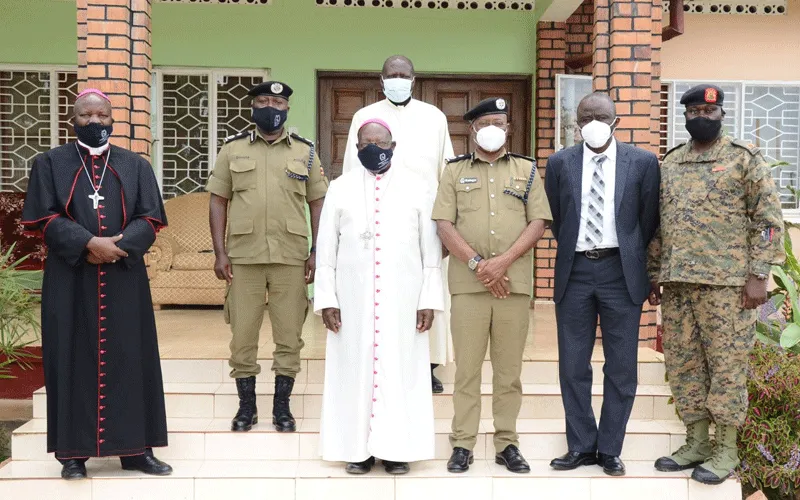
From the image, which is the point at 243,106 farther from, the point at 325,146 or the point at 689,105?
the point at 689,105

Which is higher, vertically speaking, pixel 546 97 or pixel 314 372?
pixel 546 97

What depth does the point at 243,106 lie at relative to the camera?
28.0ft

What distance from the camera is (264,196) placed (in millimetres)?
4574

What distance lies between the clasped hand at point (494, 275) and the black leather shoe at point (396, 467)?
3.33ft

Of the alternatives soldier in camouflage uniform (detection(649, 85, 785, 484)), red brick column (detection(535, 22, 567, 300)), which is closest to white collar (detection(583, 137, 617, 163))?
Answer: soldier in camouflage uniform (detection(649, 85, 785, 484))

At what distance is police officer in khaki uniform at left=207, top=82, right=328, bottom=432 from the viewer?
4539 millimetres

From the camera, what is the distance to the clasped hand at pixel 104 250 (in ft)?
13.3

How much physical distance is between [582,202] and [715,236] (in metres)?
0.69

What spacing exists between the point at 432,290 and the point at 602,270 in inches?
35.2

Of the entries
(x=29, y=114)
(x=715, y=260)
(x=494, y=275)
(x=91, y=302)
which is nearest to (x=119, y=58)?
(x=91, y=302)

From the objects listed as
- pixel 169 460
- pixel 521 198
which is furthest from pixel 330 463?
pixel 521 198

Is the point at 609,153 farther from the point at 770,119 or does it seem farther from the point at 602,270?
the point at 770,119

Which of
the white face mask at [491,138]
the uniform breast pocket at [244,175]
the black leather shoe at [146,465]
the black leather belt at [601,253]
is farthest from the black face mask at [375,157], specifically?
the black leather shoe at [146,465]

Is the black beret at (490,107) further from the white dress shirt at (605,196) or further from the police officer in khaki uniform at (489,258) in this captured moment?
the white dress shirt at (605,196)
